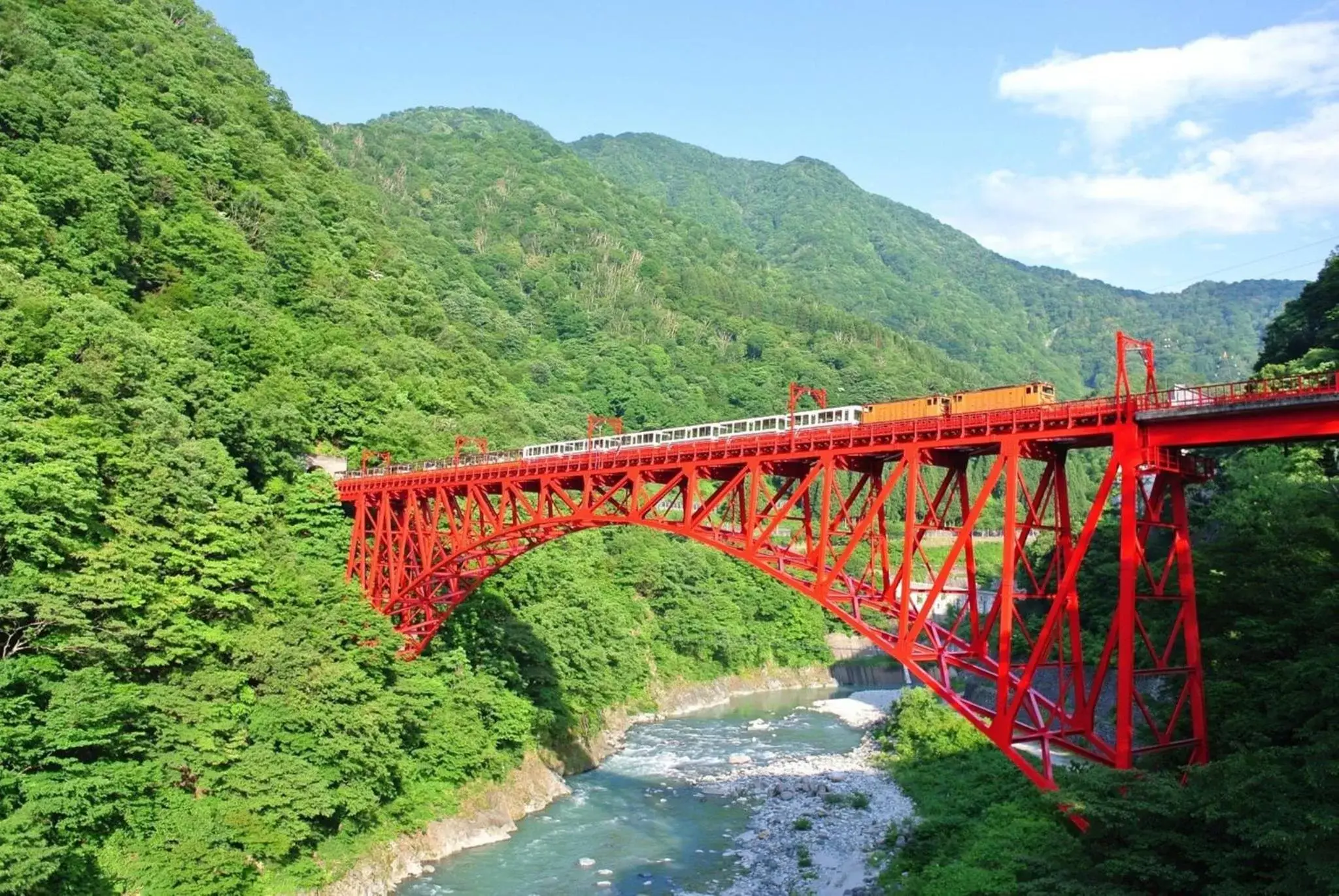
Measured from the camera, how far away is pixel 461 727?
36.2 meters

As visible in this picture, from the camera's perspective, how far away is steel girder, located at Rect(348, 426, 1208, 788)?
62.7 ft

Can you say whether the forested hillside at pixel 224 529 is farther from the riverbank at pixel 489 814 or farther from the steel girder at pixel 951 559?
the steel girder at pixel 951 559

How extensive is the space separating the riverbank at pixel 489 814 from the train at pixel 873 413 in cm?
1319

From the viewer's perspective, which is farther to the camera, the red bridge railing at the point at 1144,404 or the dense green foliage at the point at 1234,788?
the red bridge railing at the point at 1144,404

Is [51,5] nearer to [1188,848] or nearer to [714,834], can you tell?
[714,834]

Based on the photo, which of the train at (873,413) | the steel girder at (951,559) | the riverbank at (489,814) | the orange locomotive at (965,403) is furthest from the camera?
the riverbank at (489,814)

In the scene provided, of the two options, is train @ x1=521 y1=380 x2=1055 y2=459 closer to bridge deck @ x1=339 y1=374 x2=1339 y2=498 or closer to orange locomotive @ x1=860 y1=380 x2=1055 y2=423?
orange locomotive @ x1=860 y1=380 x2=1055 y2=423

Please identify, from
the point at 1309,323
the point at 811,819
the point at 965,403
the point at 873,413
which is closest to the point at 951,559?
the point at 965,403

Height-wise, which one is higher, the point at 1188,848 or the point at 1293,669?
the point at 1293,669

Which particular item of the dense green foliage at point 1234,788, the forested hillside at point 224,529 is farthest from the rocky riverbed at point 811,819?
the forested hillside at point 224,529

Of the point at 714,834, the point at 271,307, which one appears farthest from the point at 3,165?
the point at 714,834

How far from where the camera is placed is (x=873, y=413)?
25.9 metres

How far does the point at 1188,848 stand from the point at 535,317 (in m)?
112

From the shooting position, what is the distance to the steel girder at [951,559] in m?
19.1
